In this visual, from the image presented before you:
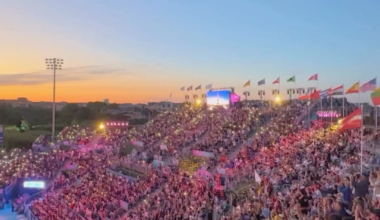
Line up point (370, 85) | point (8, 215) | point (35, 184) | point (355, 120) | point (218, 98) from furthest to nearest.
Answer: point (218, 98) < point (35, 184) < point (8, 215) < point (370, 85) < point (355, 120)

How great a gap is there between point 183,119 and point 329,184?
28.0 m

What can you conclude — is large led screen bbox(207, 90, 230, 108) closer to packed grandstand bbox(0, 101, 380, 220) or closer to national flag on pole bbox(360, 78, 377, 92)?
packed grandstand bbox(0, 101, 380, 220)

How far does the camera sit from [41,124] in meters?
110

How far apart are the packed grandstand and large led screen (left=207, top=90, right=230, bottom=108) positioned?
4.27 ft

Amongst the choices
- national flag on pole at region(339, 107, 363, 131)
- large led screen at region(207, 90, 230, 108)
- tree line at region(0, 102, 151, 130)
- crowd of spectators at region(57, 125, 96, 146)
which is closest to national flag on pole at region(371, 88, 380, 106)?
national flag on pole at region(339, 107, 363, 131)

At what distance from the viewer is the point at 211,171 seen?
25438 mm

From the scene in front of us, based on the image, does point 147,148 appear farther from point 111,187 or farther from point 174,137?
point 111,187

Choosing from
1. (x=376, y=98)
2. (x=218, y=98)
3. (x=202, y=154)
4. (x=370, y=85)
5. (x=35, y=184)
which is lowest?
(x=35, y=184)

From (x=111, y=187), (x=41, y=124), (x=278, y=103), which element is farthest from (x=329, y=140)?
(x=41, y=124)

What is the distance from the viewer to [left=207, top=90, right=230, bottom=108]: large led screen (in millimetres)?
40875

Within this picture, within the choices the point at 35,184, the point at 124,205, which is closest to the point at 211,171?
the point at 124,205

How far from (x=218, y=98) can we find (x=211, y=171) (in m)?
17.0

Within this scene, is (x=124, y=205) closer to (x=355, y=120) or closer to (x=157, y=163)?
(x=157, y=163)

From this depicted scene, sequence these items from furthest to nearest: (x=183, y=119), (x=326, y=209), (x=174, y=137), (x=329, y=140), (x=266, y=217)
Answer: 1. (x=183, y=119)
2. (x=174, y=137)
3. (x=329, y=140)
4. (x=266, y=217)
5. (x=326, y=209)
